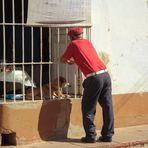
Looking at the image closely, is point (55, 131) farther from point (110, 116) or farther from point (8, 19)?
point (8, 19)

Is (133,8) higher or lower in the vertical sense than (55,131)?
higher

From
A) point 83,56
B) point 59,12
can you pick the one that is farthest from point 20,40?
point 83,56

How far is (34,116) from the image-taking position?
23.6ft

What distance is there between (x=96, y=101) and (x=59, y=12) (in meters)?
1.46

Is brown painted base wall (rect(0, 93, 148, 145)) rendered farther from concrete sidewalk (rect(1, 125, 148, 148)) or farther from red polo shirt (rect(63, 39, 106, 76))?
red polo shirt (rect(63, 39, 106, 76))

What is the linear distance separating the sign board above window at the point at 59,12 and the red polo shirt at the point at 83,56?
482 millimetres

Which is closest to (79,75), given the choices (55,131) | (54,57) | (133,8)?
(54,57)

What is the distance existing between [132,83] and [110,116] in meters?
1.29

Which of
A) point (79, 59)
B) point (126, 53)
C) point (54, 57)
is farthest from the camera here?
point (126, 53)

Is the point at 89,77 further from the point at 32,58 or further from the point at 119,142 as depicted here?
the point at 119,142

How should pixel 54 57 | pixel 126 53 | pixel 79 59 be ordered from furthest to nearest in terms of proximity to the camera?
pixel 126 53
pixel 54 57
pixel 79 59

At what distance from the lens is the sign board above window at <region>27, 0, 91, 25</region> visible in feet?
23.7

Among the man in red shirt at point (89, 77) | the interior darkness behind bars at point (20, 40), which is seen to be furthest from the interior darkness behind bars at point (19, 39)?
the man in red shirt at point (89, 77)

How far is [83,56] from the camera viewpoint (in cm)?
706
